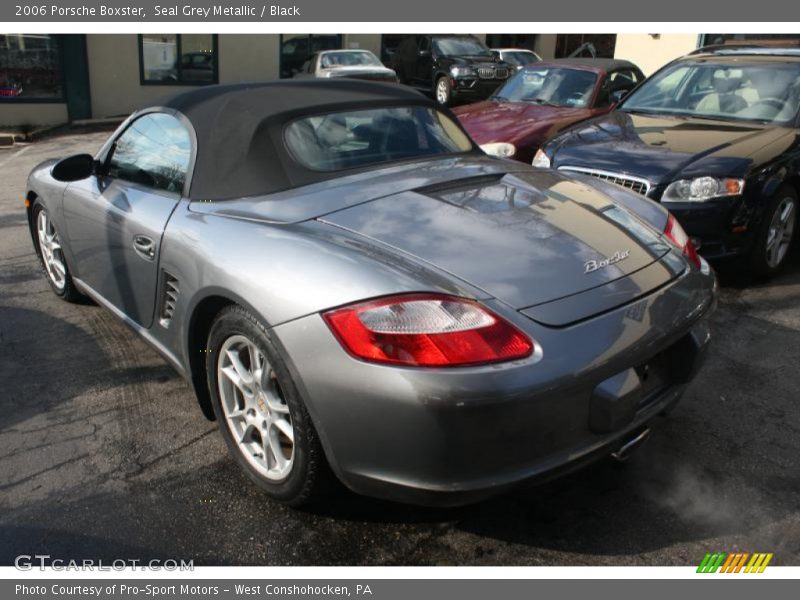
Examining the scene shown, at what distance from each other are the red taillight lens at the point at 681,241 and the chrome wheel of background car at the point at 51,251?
3.55 meters

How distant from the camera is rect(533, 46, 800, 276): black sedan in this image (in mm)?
4762

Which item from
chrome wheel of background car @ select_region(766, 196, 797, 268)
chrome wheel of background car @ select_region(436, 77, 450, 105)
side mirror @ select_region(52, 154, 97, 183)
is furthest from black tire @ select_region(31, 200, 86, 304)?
chrome wheel of background car @ select_region(436, 77, 450, 105)

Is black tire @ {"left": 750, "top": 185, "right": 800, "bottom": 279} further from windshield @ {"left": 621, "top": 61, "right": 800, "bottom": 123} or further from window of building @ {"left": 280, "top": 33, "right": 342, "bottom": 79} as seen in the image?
window of building @ {"left": 280, "top": 33, "right": 342, "bottom": 79}

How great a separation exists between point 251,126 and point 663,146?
3.27 meters

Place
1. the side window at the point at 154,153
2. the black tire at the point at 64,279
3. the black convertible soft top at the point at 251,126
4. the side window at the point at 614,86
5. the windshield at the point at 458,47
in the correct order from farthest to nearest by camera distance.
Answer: the windshield at the point at 458,47
the side window at the point at 614,86
the black tire at the point at 64,279
the side window at the point at 154,153
the black convertible soft top at the point at 251,126

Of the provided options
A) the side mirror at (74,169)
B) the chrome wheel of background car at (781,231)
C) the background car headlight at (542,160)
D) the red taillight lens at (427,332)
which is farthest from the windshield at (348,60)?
the red taillight lens at (427,332)

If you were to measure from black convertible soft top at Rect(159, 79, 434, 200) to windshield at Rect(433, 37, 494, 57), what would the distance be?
1526 centimetres

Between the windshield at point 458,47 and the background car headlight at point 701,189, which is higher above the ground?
the background car headlight at point 701,189

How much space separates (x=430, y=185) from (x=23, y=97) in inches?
588

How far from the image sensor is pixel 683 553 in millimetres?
2436

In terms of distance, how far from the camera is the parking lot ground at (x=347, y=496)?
248 cm

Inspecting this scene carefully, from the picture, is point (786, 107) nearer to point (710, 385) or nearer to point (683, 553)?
point (710, 385)

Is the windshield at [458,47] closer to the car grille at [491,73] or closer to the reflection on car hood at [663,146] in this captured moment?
the car grille at [491,73]

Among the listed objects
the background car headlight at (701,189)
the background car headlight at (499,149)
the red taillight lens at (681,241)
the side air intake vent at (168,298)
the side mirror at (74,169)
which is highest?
the background car headlight at (499,149)
